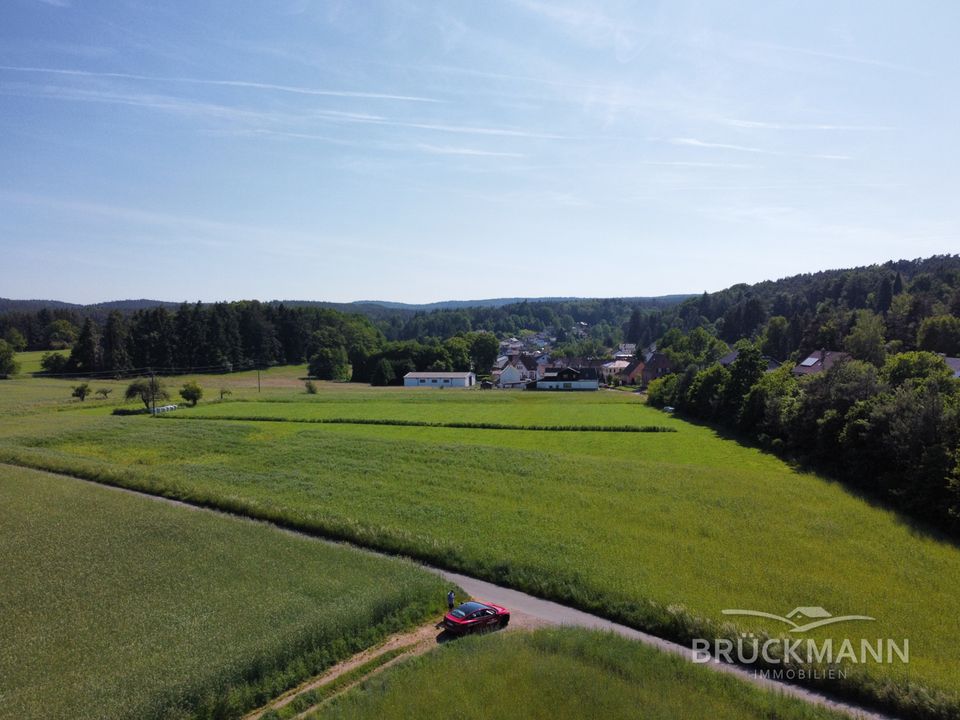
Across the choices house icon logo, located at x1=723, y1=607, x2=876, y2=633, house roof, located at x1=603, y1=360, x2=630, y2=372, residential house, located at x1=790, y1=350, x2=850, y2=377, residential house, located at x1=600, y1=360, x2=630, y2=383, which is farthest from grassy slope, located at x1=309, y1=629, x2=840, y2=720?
house roof, located at x1=603, y1=360, x2=630, y2=372

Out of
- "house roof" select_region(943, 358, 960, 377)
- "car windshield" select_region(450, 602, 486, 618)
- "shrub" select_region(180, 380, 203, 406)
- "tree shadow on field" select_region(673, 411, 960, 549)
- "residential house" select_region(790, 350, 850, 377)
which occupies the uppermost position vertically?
"house roof" select_region(943, 358, 960, 377)

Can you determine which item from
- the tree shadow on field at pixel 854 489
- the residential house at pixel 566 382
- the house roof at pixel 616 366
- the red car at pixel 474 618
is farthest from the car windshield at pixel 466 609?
the house roof at pixel 616 366

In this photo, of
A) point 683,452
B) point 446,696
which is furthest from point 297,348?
point 446,696

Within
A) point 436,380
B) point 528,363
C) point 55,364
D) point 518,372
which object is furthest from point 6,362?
point 528,363

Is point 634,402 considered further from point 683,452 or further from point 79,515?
point 79,515

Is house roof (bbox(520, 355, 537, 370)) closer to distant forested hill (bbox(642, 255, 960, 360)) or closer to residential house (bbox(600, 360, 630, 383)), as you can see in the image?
residential house (bbox(600, 360, 630, 383))

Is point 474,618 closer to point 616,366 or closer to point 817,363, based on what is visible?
point 817,363
